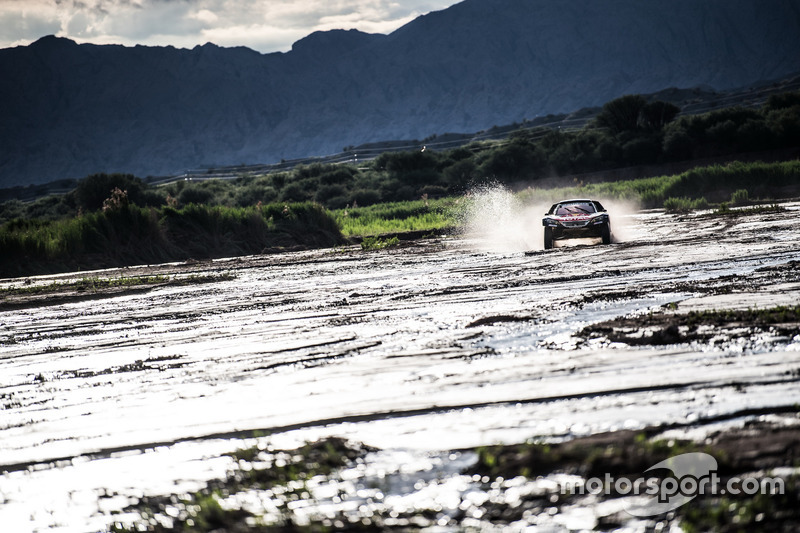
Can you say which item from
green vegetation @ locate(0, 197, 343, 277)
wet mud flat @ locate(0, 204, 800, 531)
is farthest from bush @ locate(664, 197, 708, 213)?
wet mud flat @ locate(0, 204, 800, 531)

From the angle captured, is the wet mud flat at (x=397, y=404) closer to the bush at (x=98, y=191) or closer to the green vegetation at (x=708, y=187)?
the green vegetation at (x=708, y=187)

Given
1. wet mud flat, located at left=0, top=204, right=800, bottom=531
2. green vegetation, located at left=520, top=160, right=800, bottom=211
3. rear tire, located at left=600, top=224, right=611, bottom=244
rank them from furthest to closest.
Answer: green vegetation, located at left=520, top=160, right=800, bottom=211 < rear tire, located at left=600, top=224, right=611, bottom=244 < wet mud flat, located at left=0, top=204, right=800, bottom=531

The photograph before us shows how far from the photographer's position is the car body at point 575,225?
71.3ft

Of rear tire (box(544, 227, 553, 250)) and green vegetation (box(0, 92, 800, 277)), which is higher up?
green vegetation (box(0, 92, 800, 277))

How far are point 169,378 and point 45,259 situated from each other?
1928 centimetres

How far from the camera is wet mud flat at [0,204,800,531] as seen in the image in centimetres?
419

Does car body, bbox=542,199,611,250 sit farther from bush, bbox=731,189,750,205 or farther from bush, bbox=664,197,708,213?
bush, bbox=731,189,750,205

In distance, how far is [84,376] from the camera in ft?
26.4

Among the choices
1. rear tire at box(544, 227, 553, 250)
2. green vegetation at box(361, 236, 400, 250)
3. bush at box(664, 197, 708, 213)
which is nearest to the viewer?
rear tire at box(544, 227, 553, 250)

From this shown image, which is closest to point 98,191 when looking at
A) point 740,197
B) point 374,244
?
point 374,244

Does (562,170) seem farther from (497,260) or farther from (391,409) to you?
(391,409)

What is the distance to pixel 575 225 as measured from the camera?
71.2ft

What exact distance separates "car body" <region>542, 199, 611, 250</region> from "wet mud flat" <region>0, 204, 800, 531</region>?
9.20 metres

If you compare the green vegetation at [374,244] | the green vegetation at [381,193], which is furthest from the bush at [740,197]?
the green vegetation at [374,244]
